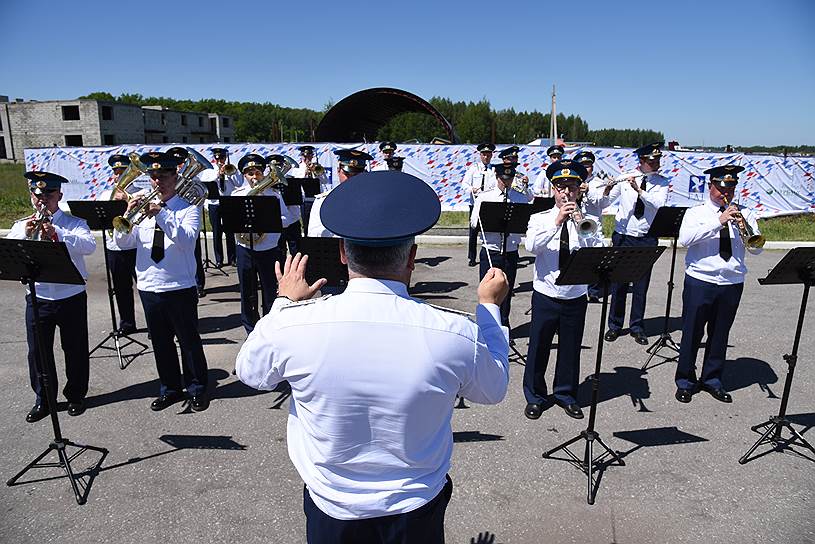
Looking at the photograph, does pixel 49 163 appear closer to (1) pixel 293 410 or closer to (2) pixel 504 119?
(1) pixel 293 410

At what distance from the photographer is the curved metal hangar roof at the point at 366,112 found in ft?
91.0

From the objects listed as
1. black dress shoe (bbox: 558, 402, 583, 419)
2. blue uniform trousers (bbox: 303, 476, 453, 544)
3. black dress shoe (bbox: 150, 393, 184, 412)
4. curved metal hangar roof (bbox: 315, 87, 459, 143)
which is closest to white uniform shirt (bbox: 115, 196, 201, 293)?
black dress shoe (bbox: 150, 393, 184, 412)

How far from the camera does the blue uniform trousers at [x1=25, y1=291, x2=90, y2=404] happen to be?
17.0 feet

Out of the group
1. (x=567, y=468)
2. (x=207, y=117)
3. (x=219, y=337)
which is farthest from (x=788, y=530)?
(x=207, y=117)

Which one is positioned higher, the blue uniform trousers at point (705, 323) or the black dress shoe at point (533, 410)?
the blue uniform trousers at point (705, 323)

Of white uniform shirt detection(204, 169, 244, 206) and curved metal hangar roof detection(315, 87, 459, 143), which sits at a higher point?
curved metal hangar roof detection(315, 87, 459, 143)

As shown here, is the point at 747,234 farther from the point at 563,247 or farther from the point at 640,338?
the point at 640,338

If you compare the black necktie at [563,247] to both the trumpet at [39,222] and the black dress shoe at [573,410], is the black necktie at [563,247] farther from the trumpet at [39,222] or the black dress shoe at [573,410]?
the trumpet at [39,222]

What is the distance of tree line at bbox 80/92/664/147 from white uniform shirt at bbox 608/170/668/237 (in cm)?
2224

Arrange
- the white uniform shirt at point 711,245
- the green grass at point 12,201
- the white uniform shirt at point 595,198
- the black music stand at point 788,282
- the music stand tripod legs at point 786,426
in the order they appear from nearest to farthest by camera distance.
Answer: the black music stand at point 788,282 → the music stand tripod legs at point 786,426 → the white uniform shirt at point 711,245 → the white uniform shirt at point 595,198 → the green grass at point 12,201

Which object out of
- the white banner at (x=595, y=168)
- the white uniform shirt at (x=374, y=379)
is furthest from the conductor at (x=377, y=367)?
the white banner at (x=595, y=168)

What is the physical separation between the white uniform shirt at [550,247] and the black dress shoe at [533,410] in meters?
1.13

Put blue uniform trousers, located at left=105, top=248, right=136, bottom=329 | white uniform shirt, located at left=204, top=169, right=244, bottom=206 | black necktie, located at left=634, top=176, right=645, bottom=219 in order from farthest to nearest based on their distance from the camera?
1. white uniform shirt, located at left=204, top=169, right=244, bottom=206
2. blue uniform trousers, located at left=105, top=248, right=136, bottom=329
3. black necktie, located at left=634, top=176, right=645, bottom=219

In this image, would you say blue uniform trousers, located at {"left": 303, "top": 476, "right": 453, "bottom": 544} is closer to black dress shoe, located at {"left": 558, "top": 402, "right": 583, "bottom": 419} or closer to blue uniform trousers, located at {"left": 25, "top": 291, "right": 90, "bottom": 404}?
black dress shoe, located at {"left": 558, "top": 402, "right": 583, "bottom": 419}
